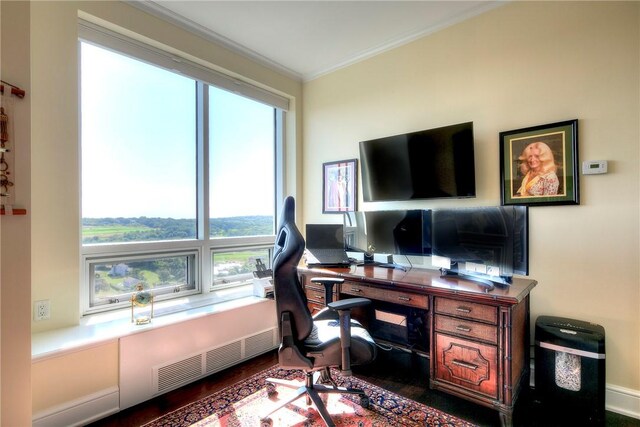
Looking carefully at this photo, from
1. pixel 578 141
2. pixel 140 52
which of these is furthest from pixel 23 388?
pixel 578 141

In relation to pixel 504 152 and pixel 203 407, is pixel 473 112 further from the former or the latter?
pixel 203 407

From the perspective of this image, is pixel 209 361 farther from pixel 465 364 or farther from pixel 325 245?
pixel 465 364

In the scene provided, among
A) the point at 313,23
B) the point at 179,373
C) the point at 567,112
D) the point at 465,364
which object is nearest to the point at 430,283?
A: the point at 465,364

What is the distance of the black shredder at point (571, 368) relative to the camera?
1.67 metres

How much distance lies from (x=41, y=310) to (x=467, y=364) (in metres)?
2.63

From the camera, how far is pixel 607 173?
6.01ft

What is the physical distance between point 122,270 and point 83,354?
0.68m

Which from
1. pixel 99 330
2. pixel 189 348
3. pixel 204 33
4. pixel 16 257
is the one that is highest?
pixel 204 33

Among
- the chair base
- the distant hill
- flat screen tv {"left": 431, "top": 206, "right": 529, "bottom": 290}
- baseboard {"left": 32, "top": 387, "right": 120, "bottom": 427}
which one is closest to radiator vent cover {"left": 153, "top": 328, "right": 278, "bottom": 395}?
baseboard {"left": 32, "top": 387, "right": 120, "bottom": 427}

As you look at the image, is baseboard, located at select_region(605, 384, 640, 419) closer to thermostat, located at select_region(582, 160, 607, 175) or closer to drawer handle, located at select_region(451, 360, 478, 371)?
drawer handle, located at select_region(451, 360, 478, 371)

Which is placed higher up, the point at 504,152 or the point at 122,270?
the point at 504,152

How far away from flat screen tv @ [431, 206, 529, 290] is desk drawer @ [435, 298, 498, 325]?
29 cm

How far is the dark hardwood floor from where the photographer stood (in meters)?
1.76

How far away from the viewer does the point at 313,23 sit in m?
2.47
